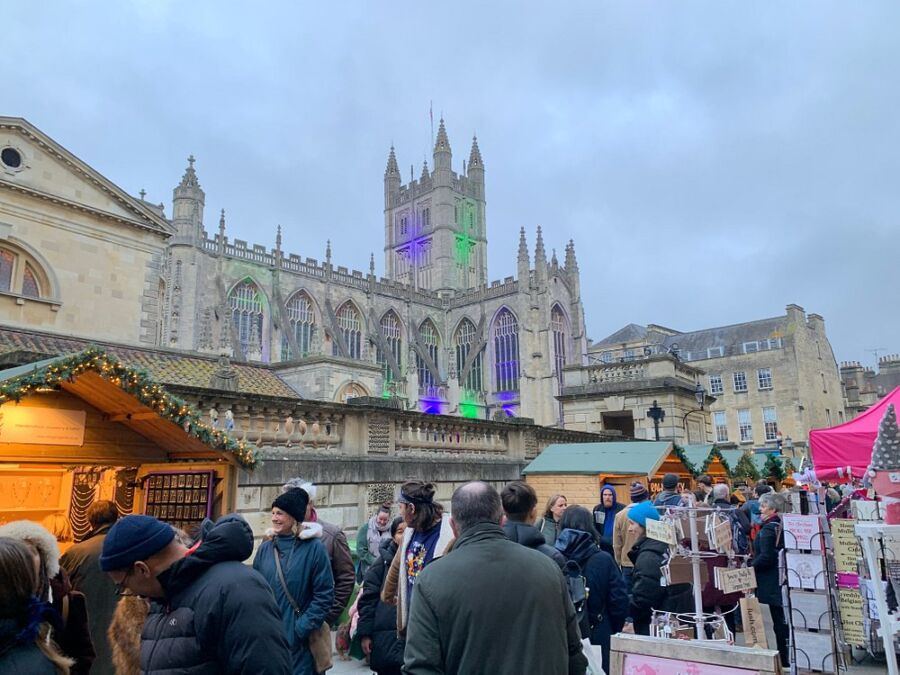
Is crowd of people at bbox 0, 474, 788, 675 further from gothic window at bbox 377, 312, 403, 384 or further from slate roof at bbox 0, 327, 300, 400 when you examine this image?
gothic window at bbox 377, 312, 403, 384

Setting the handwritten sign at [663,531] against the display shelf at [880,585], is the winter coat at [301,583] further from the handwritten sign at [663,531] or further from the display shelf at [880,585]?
the display shelf at [880,585]

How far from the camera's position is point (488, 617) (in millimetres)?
2451

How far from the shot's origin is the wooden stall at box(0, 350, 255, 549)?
251 inches

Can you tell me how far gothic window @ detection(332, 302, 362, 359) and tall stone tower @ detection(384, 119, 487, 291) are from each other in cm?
1473

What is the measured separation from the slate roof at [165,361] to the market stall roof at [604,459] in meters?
4.75

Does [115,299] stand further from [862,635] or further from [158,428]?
[862,635]

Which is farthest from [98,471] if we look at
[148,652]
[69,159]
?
[69,159]

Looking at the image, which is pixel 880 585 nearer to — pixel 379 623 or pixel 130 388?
pixel 379 623

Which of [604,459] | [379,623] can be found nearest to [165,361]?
[604,459]

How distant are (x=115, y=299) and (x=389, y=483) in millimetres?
11503

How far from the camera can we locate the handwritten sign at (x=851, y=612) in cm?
605

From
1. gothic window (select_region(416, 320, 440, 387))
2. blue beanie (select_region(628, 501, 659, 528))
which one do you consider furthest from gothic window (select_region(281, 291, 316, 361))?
blue beanie (select_region(628, 501, 659, 528))

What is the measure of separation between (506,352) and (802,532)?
1977 inches

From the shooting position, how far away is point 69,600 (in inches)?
114
